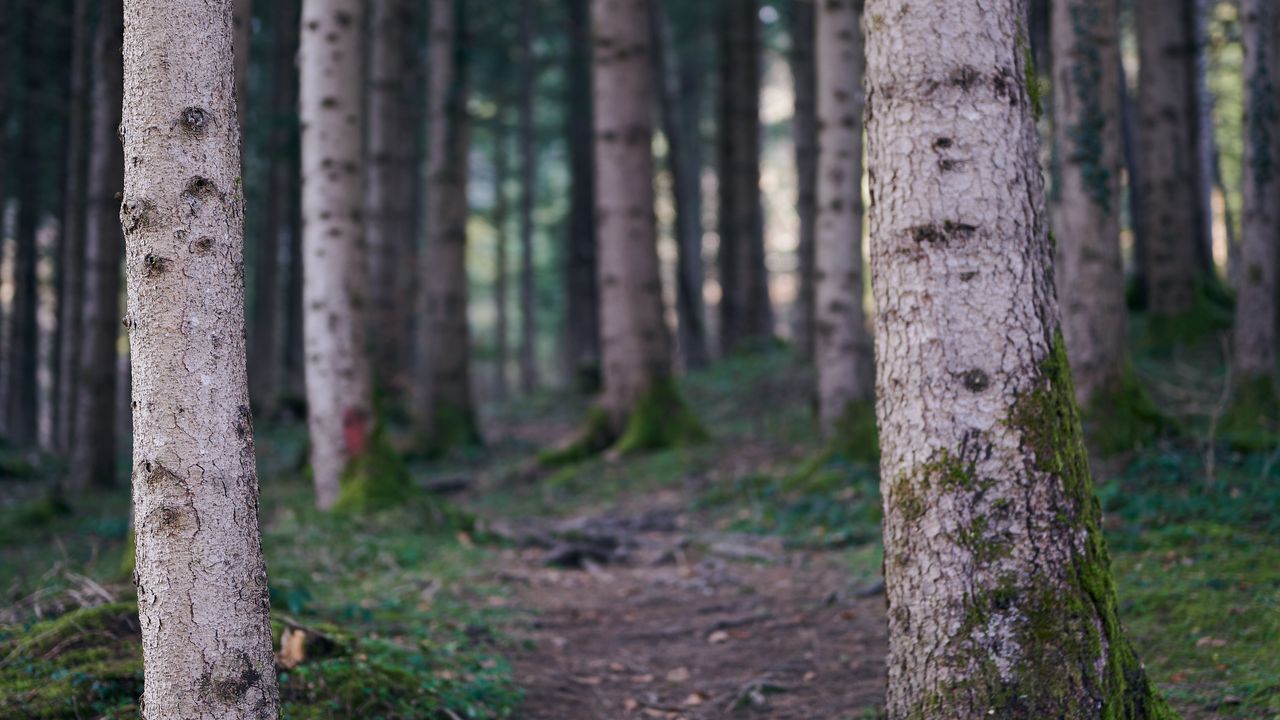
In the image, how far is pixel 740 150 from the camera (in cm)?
1995

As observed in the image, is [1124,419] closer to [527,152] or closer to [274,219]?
[274,219]

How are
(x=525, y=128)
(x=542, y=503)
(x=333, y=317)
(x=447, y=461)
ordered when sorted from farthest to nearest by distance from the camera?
(x=525, y=128), (x=447, y=461), (x=542, y=503), (x=333, y=317)

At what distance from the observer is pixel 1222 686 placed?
4066 millimetres

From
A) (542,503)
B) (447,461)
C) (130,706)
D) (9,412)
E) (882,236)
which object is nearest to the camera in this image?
(882,236)

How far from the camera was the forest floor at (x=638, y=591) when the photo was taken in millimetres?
4215

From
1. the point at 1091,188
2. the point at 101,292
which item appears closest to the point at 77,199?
the point at 101,292

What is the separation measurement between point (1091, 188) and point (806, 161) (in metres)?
10.2

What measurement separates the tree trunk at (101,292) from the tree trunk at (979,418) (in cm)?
893

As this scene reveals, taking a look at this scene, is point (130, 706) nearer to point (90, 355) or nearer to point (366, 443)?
point (366, 443)

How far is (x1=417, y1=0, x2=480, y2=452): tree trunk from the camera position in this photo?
14.4 meters

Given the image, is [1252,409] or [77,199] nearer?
[1252,409]

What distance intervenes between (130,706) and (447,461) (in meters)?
10.5

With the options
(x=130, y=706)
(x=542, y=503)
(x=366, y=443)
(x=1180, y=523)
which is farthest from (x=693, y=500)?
(x=130, y=706)

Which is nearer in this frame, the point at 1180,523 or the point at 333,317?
the point at 1180,523
